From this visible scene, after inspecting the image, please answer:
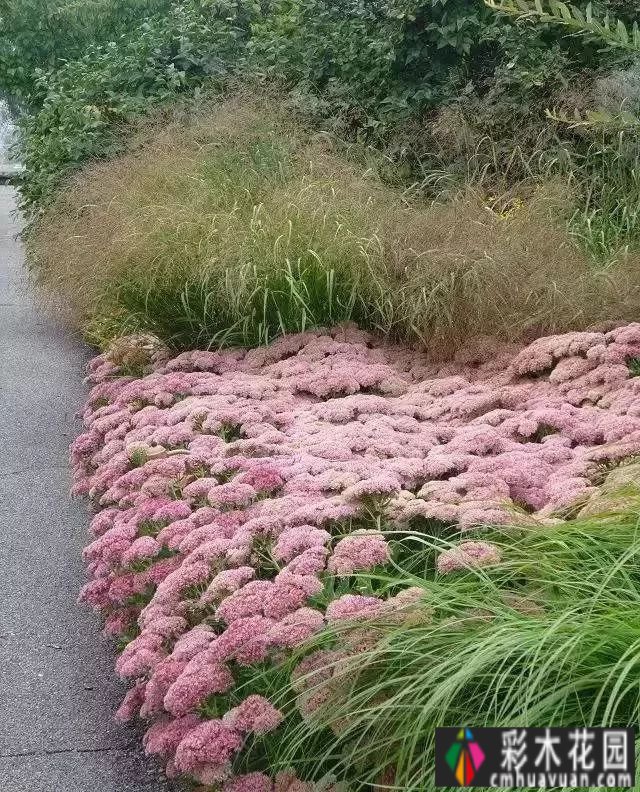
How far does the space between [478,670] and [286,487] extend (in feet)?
5.06

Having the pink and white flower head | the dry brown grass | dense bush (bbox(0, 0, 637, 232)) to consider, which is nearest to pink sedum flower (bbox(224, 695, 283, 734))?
the pink and white flower head

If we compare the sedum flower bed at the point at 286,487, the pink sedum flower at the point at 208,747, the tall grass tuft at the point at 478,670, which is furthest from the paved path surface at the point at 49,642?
the tall grass tuft at the point at 478,670

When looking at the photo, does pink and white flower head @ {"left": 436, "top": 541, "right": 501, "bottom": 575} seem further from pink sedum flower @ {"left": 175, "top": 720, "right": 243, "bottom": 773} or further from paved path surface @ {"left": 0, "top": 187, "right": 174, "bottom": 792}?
paved path surface @ {"left": 0, "top": 187, "right": 174, "bottom": 792}

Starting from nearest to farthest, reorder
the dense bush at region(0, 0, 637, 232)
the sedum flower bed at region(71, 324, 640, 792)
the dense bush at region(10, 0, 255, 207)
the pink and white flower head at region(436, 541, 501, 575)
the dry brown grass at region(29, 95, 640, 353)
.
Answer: the sedum flower bed at region(71, 324, 640, 792)
the pink and white flower head at region(436, 541, 501, 575)
the dry brown grass at region(29, 95, 640, 353)
the dense bush at region(0, 0, 637, 232)
the dense bush at region(10, 0, 255, 207)

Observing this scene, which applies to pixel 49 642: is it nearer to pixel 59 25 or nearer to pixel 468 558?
pixel 468 558

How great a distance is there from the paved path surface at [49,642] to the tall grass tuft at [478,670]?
2.60 ft

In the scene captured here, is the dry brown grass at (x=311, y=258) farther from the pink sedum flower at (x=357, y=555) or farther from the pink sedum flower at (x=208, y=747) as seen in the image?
the pink sedum flower at (x=208, y=747)

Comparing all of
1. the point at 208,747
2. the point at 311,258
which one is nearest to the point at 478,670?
the point at 208,747

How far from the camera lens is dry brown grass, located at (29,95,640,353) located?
5.94 m

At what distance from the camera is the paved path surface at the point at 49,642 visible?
317cm

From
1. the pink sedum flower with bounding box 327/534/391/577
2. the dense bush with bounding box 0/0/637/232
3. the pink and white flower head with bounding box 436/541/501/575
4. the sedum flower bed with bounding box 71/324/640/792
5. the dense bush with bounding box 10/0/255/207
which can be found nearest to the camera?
the sedum flower bed with bounding box 71/324/640/792

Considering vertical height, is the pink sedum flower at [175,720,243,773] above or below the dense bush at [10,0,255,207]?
below

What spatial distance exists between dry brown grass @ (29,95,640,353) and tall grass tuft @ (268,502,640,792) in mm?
3040

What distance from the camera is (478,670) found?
2480mm
